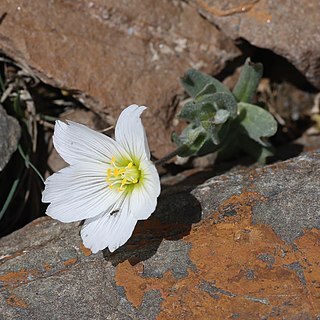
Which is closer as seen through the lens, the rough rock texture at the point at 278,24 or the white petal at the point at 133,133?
the white petal at the point at 133,133

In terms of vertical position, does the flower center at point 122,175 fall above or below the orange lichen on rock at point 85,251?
above

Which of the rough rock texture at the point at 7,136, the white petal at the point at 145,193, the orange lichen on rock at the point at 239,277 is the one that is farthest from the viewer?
the rough rock texture at the point at 7,136

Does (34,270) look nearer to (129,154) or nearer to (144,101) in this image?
(129,154)

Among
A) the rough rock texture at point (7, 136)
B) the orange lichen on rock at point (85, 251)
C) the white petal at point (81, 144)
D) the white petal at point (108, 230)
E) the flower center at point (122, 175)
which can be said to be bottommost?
the orange lichen on rock at point (85, 251)

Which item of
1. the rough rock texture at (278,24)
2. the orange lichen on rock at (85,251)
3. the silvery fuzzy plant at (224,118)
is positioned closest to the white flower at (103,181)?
the orange lichen on rock at (85,251)

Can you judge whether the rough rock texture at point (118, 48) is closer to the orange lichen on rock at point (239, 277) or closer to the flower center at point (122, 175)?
the flower center at point (122, 175)

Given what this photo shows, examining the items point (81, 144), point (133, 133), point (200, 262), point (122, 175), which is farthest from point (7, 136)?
point (200, 262)

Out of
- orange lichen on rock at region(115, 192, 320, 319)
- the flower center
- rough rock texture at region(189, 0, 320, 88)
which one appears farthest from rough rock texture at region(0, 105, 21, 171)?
rough rock texture at region(189, 0, 320, 88)

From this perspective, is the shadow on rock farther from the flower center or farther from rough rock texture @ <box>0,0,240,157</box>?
rough rock texture @ <box>0,0,240,157</box>
